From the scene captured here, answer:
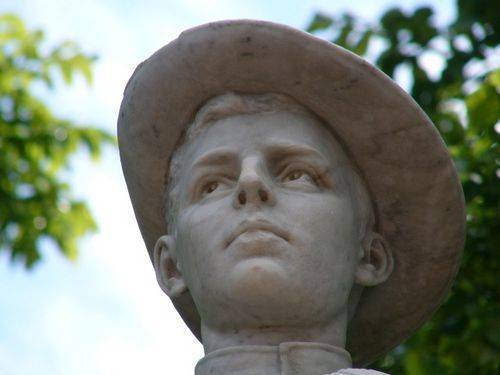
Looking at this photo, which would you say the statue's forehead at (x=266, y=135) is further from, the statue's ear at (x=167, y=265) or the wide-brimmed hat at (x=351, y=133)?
the statue's ear at (x=167, y=265)

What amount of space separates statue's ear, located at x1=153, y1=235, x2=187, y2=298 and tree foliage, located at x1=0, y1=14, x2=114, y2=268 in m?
6.79

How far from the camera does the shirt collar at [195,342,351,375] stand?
17.4 feet

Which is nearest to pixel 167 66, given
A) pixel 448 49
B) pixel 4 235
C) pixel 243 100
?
pixel 243 100

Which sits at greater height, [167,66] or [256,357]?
[167,66]

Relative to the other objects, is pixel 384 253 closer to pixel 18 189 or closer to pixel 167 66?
pixel 167 66

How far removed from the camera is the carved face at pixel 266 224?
5.36 metres

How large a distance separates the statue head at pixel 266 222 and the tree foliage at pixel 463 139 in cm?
192

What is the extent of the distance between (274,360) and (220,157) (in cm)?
84

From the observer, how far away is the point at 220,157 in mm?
5715

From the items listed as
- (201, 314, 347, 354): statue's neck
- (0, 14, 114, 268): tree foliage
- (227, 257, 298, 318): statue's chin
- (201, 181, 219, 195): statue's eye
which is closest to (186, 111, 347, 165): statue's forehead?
(201, 181, 219, 195): statue's eye

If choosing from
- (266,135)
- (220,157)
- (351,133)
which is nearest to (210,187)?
(220,157)

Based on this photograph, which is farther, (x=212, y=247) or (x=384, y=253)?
(x=384, y=253)

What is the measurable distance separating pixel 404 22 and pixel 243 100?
3.74 m

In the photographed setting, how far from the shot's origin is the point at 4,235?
41.4 feet
